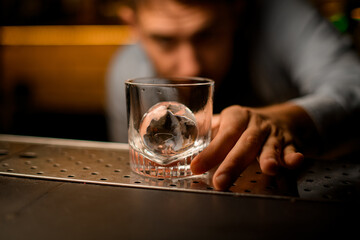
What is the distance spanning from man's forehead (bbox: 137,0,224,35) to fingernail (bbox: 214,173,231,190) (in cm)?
81

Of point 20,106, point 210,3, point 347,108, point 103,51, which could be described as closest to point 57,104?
point 20,106

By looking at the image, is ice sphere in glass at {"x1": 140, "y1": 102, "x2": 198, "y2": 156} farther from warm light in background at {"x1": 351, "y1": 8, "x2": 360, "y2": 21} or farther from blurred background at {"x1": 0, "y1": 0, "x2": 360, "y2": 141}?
blurred background at {"x1": 0, "y1": 0, "x2": 360, "y2": 141}

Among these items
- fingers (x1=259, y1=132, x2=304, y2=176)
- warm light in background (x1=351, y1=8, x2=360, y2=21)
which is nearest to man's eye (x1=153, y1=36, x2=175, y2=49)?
fingers (x1=259, y1=132, x2=304, y2=176)

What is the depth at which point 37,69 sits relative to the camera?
325cm

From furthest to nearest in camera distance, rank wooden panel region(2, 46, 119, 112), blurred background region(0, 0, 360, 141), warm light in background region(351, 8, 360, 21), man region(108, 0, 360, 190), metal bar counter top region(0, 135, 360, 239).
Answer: wooden panel region(2, 46, 119, 112) < blurred background region(0, 0, 360, 141) < warm light in background region(351, 8, 360, 21) < man region(108, 0, 360, 190) < metal bar counter top region(0, 135, 360, 239)

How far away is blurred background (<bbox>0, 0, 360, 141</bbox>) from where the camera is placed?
9.57ft

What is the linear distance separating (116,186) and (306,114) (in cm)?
49

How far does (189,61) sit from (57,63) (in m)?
2.30

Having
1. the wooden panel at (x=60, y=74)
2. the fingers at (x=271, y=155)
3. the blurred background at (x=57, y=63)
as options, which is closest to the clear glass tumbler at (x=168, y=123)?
the fingers at (x=271, y=155)

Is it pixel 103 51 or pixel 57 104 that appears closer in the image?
pixel 103 51

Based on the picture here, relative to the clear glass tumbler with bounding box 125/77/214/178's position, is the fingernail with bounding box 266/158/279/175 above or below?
below

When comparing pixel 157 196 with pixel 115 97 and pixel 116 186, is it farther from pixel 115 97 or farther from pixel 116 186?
pixel 115 97

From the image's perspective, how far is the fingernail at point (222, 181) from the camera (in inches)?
19.6

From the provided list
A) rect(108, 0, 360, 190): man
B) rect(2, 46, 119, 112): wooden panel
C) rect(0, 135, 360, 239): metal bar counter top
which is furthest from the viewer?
rect(2, 46, 119, 112): wooden panel
